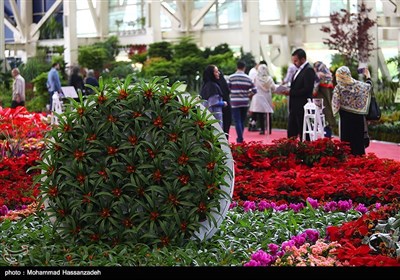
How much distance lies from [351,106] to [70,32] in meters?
21.6

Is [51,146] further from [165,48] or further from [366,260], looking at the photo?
[165,48]

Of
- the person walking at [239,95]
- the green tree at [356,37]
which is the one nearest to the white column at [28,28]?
the green tree at [356,37]

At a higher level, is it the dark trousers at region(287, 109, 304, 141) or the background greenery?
the background greenery

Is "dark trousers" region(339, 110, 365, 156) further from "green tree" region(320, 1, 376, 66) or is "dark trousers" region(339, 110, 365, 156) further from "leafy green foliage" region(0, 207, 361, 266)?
"green tree" region(320, 1, 376, 66)

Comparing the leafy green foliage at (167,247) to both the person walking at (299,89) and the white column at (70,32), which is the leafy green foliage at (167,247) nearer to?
the person walking at (299,89)

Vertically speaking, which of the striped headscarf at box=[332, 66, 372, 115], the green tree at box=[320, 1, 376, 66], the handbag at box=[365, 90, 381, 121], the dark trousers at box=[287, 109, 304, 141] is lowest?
the dark trousers at box=[287, 109, 304, 141]

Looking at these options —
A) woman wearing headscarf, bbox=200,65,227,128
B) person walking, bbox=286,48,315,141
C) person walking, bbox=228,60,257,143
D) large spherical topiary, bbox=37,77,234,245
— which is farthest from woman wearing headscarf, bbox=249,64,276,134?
large spherical topiary, bbox=37,77,234,245

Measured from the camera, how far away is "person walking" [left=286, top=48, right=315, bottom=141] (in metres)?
14.8

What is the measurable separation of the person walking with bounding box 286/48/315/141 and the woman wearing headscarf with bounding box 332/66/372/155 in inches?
58.4

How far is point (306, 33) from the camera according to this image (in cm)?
3127

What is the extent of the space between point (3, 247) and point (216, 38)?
2725 centimetres

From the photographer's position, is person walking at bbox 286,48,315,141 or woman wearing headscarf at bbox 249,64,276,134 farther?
woman wearing headscarf at bbox 249,64,276,134

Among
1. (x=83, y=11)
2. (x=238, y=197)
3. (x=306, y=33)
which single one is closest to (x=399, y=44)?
(x=306, y=33)

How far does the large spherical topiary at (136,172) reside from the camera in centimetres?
651
